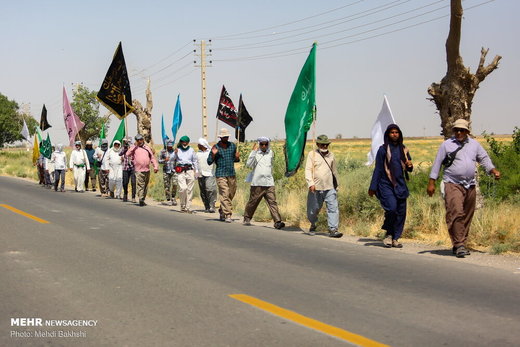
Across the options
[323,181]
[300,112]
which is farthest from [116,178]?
[323,181]

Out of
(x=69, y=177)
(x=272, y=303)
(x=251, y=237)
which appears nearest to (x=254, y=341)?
(x=272, y=303)

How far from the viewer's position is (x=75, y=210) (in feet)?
59.7

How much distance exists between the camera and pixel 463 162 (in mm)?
10391

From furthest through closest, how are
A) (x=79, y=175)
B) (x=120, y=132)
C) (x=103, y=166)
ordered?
(x=120, y=132), (x=79, y=175), (x=103, y=166)

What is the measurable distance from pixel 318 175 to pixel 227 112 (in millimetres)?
10535

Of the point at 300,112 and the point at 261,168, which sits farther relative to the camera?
the point at 261,168

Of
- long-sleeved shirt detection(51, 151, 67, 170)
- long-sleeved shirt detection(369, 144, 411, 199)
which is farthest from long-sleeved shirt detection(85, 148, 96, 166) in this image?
long-sleeved shirt detection(369, 144, 411, 199)

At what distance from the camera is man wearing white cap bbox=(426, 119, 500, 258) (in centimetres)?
1033

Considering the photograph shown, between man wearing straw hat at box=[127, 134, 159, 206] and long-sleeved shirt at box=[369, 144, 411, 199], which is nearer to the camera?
long-sleeved shirt at box=[369, 144, 411, 199]

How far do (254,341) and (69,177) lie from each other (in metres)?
34.8

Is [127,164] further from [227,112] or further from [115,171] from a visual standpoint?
[227,112]

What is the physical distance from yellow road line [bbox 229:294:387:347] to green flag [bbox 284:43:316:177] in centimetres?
779

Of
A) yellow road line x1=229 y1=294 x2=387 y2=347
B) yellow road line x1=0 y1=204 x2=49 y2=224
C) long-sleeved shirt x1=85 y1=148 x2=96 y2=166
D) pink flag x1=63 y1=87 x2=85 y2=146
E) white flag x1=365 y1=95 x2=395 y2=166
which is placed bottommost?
yellow road line x1=229 y1=294 x2=387 y2=347

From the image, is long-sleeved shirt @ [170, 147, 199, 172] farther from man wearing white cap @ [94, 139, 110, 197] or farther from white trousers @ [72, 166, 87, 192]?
white trousers @ [72, 166, 87, 192]
